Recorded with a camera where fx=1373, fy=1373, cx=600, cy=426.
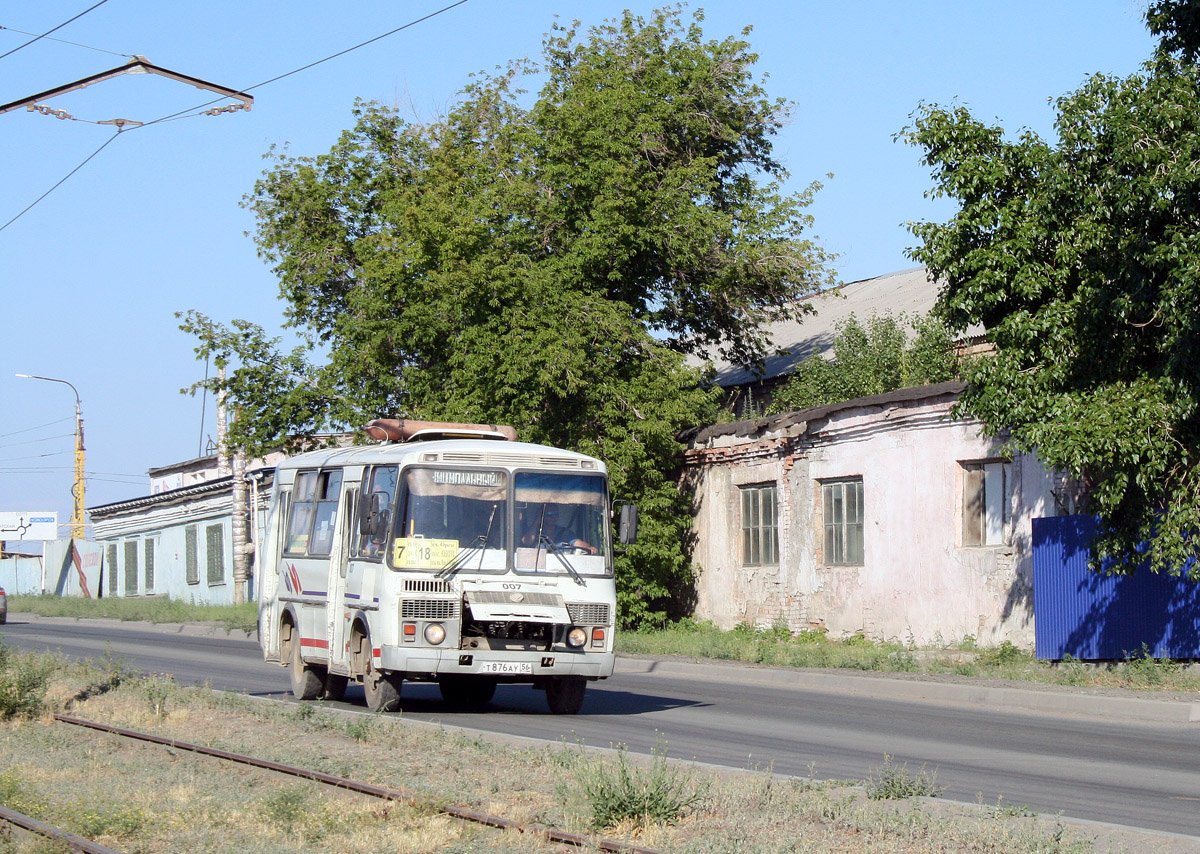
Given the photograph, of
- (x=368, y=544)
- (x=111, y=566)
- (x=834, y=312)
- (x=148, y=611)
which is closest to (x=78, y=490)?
(x=111, y=566)

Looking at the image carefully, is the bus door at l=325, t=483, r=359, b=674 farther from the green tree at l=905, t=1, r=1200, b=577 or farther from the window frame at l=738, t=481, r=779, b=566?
the window frame at l=738, t=481, r=779, b=566

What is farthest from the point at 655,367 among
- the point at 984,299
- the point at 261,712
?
the point at 261,712

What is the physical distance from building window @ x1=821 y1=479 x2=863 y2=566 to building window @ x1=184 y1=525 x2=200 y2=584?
3213 centimetres

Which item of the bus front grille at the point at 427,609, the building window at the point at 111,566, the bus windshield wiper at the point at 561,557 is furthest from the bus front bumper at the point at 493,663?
the building window at the point at 111,566

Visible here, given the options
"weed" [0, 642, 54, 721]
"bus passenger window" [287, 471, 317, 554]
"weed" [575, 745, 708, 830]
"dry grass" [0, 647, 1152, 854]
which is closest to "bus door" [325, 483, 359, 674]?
"bus passenger window" [287, 471, 317, 554]

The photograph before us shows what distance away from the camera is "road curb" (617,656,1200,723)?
15.0 meters

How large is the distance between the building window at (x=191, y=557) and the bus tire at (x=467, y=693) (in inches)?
1465

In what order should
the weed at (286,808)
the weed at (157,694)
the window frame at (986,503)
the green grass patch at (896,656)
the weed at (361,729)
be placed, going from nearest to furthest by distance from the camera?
the weed at (286,808)
the weed at (361,729)
the weed at (157,694)
the green grass patch at (896,656)
the window frame at (986,503)

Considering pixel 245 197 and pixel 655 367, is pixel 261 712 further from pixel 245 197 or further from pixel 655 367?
pixel 245 197

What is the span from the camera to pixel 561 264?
26469mm

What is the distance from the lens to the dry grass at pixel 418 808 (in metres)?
7.34

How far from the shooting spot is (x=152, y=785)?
945 cm

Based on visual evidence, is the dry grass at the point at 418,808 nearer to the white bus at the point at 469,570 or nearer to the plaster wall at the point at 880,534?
the white bus at the point at 469,570

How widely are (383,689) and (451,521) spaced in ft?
6.16
